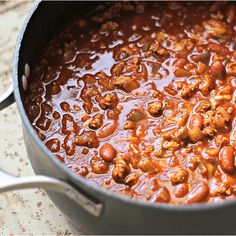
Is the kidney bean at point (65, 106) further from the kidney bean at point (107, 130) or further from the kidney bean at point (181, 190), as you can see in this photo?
the kidney bean at point (181, 190)

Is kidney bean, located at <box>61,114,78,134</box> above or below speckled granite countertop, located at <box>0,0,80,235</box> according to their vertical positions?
above

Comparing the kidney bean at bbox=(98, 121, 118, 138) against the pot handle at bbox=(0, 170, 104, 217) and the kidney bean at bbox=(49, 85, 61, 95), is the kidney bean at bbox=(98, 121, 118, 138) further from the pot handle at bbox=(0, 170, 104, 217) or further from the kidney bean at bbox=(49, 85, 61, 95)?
the pot handle at bbox=(0, 170, 104, 217)

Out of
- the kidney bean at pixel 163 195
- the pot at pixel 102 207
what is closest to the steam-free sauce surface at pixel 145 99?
the kidney bean at pixel 163 195

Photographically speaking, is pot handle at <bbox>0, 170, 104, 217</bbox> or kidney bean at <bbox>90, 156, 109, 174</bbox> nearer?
pot handle at <bbox>0, 170, 104, 217</bbox>

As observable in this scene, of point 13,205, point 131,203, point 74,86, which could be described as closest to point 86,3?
point 74,86

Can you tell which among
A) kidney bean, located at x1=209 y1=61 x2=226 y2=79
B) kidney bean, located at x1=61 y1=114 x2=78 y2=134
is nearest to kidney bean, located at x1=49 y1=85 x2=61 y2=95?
kidney bean, located at x1=61 y1=114 x2=78 y2=134

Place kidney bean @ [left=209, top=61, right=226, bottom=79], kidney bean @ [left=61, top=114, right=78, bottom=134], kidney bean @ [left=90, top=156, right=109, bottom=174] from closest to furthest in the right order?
kidney bean @ [left=90, top=156, right=109, bottom=174] → kidney bean @ [left=61, top=114, right=78, bottom=134] → kidney bean @ [left=209, top=61, right=226, bottom=79]

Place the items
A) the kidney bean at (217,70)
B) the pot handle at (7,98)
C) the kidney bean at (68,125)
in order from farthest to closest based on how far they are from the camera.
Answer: the kidney bean at (217,70), the kidney bean at (68,125), the pot handle at (7,98)
